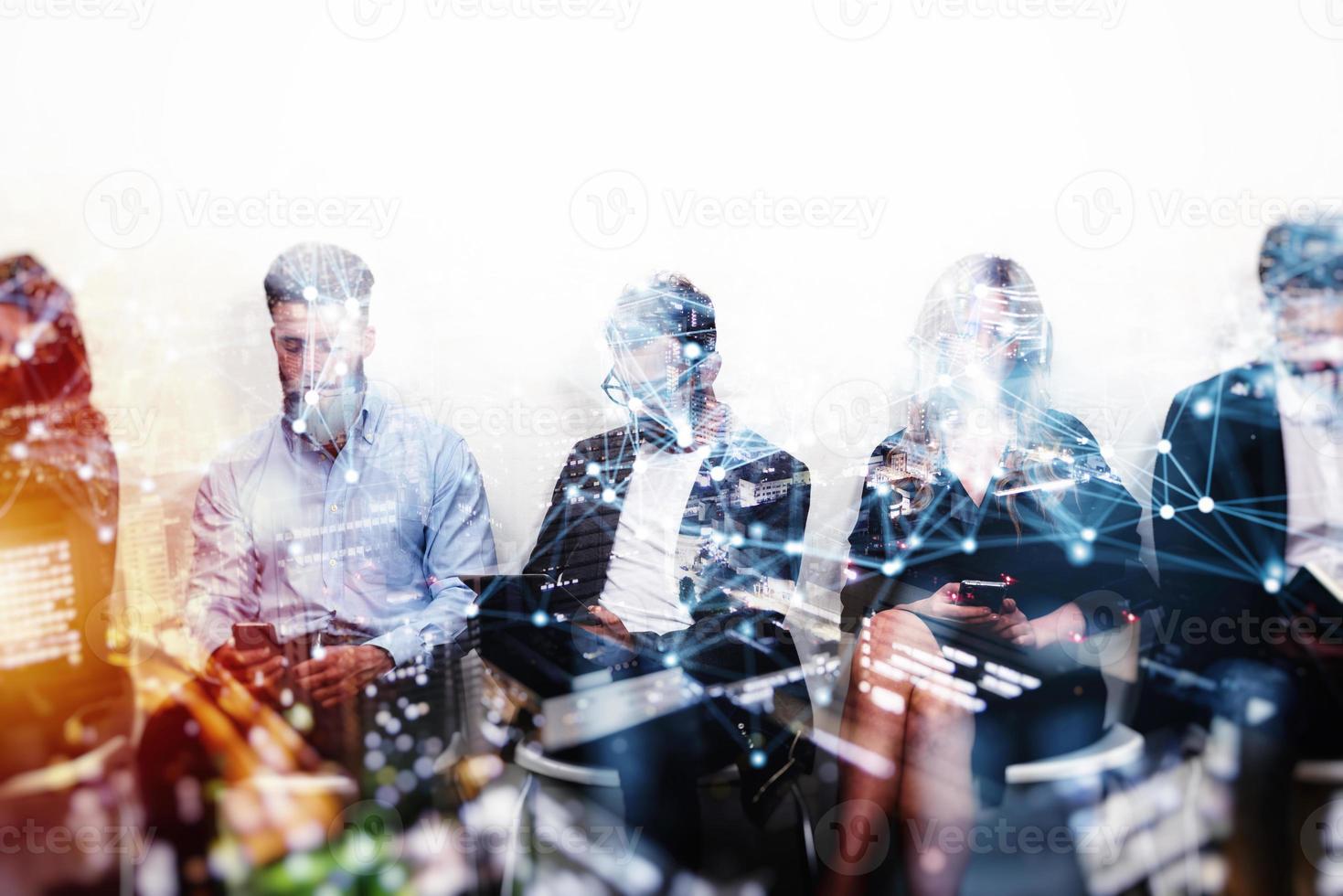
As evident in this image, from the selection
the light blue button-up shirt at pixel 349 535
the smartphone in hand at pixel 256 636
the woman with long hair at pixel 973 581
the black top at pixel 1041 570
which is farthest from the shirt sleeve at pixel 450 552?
the black top at pixel 1041 570

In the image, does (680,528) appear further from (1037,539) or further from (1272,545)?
(1272,545)

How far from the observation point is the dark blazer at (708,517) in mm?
1967

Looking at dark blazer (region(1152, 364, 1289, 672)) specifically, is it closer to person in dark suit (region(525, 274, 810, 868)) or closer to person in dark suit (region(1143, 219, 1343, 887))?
person in dark suit (region(1143, 219, 1343, 887))

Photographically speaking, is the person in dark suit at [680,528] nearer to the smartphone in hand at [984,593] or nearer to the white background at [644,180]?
the white background at [644,180]

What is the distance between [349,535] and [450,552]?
248 mm

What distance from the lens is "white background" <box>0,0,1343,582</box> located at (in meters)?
1.77

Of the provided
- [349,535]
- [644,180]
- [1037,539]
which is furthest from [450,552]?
[1037,539]

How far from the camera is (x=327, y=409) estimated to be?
1.87 m

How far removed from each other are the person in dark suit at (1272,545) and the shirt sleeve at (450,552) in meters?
1.71

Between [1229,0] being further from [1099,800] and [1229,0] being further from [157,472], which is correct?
[157,472]

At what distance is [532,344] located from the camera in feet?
6.48

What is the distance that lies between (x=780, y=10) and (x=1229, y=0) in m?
1.11

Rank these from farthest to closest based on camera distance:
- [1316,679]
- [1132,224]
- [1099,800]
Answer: [1132,224] < [1099,800] < [1316,679]

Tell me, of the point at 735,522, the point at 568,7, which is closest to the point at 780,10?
the point at 568,7
